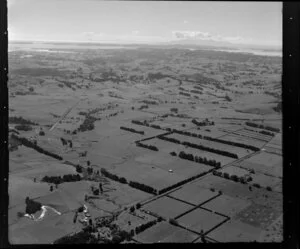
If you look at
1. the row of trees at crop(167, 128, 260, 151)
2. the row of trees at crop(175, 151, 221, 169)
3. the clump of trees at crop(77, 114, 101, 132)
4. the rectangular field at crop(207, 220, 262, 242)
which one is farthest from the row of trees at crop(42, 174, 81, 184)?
the row of trees at crop(167, 128, 260, 151)

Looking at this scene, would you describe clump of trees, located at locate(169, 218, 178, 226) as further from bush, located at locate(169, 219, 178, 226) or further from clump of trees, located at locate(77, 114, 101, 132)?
clump of trees, located at locate(77, 114, 101, 132)

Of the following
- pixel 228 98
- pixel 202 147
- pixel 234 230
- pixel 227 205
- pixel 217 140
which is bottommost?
pixel 227 205

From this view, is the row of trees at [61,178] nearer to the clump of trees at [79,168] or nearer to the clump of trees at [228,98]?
the clump of trees at [79,168]

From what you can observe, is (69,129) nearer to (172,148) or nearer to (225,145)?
(172,148)

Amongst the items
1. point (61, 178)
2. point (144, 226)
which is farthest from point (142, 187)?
point (144, 226)

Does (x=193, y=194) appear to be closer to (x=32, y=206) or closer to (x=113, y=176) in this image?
(x=113, y=176)

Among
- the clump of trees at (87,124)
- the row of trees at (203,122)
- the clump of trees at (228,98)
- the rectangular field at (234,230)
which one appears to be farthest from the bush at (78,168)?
the clump of trees at (228,98)

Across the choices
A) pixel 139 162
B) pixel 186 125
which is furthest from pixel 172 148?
pixel 186 125

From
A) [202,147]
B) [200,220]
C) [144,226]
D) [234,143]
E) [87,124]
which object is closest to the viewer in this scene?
[144,226]
